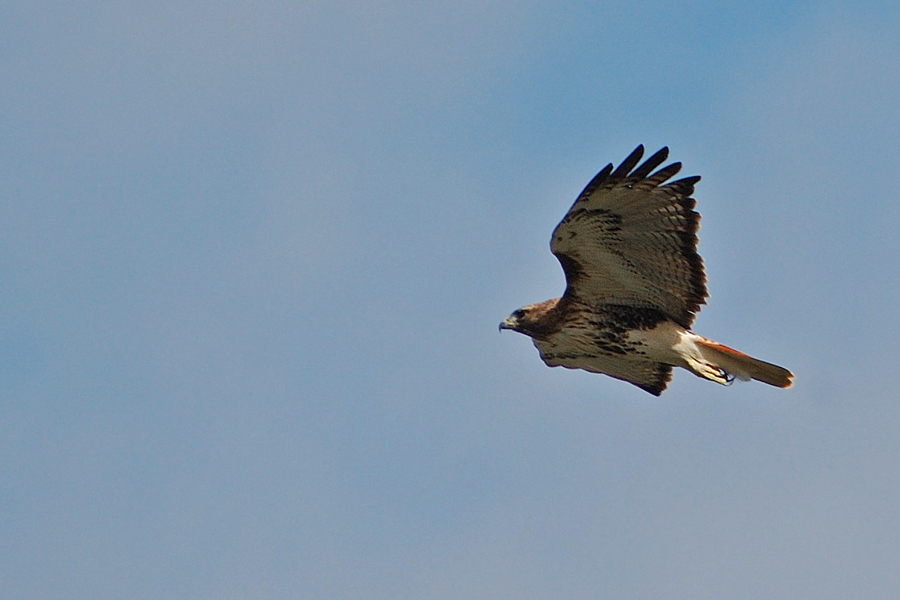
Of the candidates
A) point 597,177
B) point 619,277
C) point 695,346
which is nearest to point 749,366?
point 695,346

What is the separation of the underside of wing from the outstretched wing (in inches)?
22.8

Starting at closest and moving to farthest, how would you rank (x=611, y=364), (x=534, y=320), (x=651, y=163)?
1. (x=651, y=163)
2. (x=534, y=320)
3. (x=611, y=364)

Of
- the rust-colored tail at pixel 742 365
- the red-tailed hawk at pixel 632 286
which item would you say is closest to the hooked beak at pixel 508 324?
the red-tailed hawk at pixel 632 286

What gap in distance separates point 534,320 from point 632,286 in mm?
898

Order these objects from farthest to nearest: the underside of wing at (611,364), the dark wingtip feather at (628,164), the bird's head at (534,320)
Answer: the underside of wing at (611,364) → the bird's head at (534,320) → the dark wingtip feather at (628,164)

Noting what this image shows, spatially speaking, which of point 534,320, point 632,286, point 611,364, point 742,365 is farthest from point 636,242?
point 611,364

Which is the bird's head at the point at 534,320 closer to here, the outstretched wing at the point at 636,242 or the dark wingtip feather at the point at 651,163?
the outstretched wing at the point at 636,242

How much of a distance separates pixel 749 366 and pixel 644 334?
2.82 feet

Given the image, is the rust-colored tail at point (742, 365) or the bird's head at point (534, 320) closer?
the rust-colored tail at point (742, 365)

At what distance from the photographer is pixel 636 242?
35.0 feet

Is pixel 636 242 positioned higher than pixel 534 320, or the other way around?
pixel 636 242

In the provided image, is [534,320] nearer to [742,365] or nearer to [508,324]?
[508,324]

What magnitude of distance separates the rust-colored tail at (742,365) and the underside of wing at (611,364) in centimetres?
61

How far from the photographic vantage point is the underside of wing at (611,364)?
1158cm
